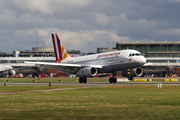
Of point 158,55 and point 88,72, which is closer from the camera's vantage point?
point 88,72

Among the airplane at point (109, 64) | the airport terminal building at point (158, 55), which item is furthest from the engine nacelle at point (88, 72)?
the airport terminal building at point (158, 55)

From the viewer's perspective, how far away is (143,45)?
186250 mm

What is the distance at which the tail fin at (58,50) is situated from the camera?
7762 centimetres

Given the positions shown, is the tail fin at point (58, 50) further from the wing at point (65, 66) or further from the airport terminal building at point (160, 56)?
the airport terminal building at point (160, 56)

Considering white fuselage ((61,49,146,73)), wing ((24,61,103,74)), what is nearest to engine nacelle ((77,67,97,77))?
wing ((24,61,103,74))

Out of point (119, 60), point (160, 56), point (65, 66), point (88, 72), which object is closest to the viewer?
point (119, 60)

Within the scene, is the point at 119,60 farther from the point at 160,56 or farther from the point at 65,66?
the point at 160,56

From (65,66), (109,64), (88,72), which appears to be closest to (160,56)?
(65,66)

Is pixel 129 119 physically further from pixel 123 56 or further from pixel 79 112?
pixel 123 56

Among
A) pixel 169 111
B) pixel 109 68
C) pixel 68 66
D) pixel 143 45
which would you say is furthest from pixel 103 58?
pixel 143 45

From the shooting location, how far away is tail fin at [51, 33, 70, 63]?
7762 centimetres

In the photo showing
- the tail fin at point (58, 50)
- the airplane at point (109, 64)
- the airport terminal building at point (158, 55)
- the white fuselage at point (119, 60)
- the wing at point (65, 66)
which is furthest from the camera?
the airport terminal building at point (158, 55)

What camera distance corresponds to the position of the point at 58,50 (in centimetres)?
7869

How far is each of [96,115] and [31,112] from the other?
4.21 metres
